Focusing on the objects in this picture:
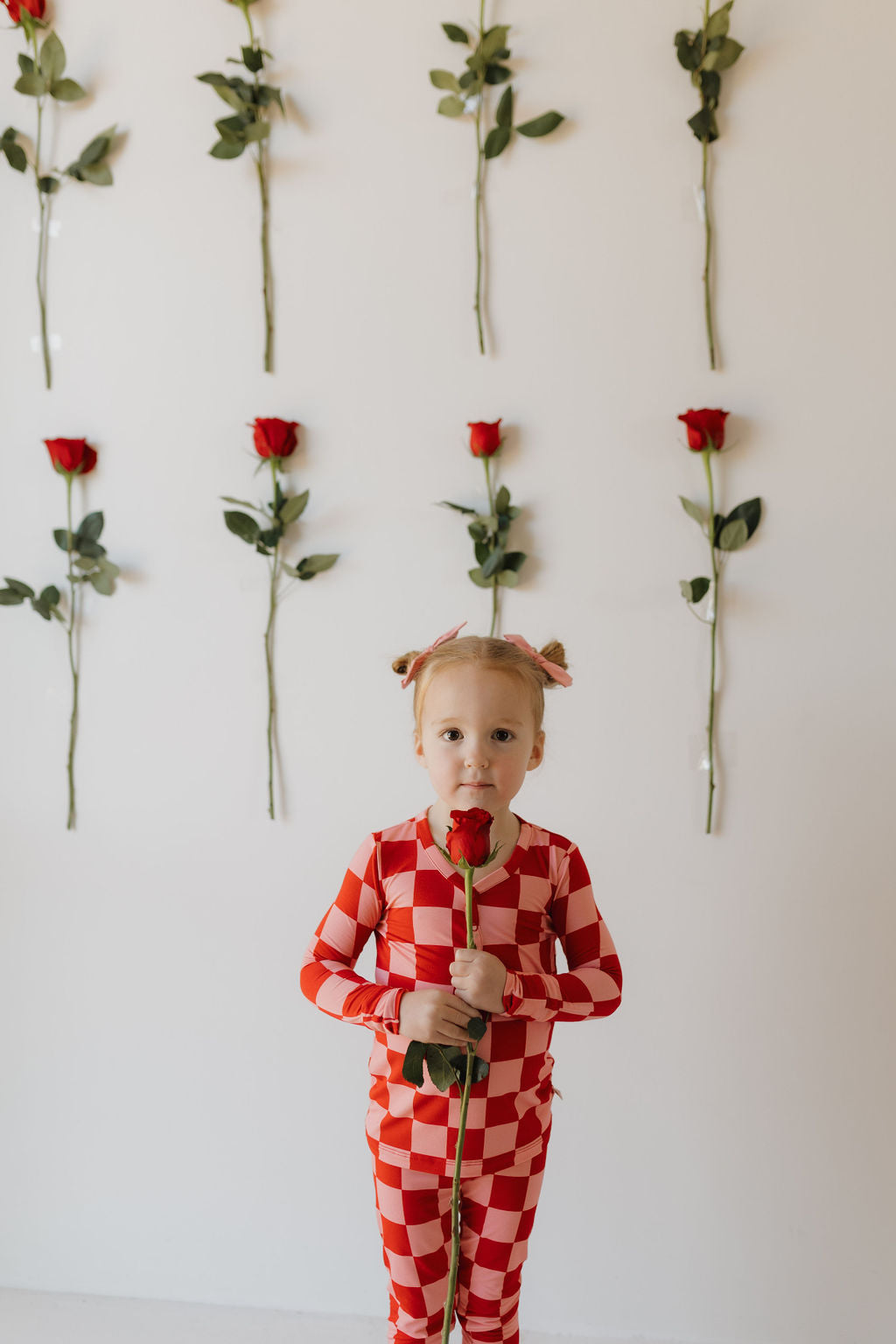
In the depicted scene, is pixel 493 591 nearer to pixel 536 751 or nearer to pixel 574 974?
pixel 536 751

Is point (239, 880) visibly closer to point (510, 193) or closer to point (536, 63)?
point (510, 193)

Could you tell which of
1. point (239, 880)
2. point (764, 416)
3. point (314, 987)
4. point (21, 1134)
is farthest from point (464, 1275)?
point (764, 416)

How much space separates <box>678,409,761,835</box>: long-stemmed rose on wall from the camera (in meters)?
A: 1.60

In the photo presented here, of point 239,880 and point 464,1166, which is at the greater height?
point 239,880

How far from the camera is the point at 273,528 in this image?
1721 millimetres

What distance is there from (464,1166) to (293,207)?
4.81 ft

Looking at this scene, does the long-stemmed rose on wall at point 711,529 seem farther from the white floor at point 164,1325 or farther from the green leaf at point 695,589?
the white floor at point 164,1325

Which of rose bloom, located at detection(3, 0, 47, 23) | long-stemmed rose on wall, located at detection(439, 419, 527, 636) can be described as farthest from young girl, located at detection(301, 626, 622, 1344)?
rose bloom, located at detection(3, 0, 47, 23)

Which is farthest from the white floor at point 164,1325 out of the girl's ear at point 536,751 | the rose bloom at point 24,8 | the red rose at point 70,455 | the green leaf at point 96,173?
the rose bloom at point 24,8

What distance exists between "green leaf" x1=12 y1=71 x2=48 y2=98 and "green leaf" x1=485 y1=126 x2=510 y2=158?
2.47 feet

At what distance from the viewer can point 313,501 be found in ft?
5.67

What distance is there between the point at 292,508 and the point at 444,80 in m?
0.72

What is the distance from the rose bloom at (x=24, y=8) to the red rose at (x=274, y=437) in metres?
0.78

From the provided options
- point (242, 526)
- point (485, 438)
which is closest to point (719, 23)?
point (485, 438)
